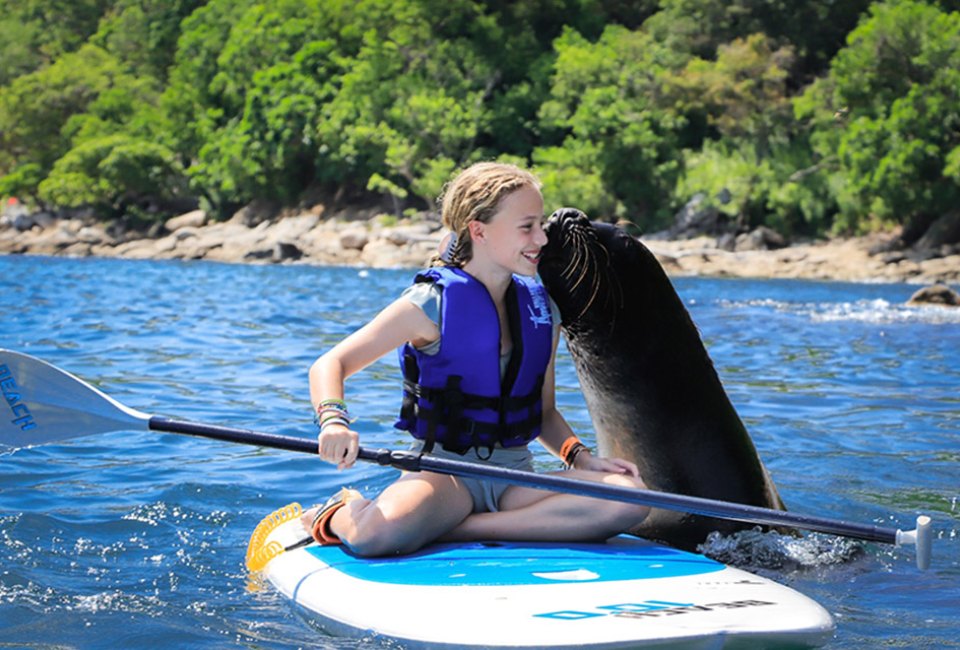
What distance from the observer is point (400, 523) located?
354cm

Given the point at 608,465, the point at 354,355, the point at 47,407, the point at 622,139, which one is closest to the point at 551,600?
the point at 608,465

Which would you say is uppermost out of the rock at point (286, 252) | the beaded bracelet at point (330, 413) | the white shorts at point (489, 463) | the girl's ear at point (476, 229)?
the girl's ear at point (476, 229)

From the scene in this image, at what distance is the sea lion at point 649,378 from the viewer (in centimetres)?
381

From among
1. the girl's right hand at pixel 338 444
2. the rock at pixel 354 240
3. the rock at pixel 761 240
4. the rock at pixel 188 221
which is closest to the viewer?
the girl's right hand at pixel 338 444

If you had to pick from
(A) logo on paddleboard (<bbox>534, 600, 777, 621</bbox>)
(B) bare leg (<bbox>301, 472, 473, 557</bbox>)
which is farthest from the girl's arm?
(A) logo on paddleboard (<bbox>534, 600, 777, 621</bbox>)

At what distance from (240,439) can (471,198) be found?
3.16 feet

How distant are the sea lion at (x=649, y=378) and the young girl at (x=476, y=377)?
0.55 ft

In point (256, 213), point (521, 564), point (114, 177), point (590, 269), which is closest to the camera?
point (521, 564)

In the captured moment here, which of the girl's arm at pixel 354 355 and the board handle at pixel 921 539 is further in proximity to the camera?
the girl's arm at pixel 354 355

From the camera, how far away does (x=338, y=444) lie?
3.27 m

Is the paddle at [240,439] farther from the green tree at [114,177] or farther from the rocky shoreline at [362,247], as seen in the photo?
the green tree at [114,177]

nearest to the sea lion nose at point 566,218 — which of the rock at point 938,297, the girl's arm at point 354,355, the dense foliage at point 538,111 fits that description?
the girl's arm at point 354,355

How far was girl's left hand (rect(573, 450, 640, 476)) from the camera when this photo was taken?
3.67 meters

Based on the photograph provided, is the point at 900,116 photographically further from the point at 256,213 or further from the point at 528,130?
the point at 256,213
